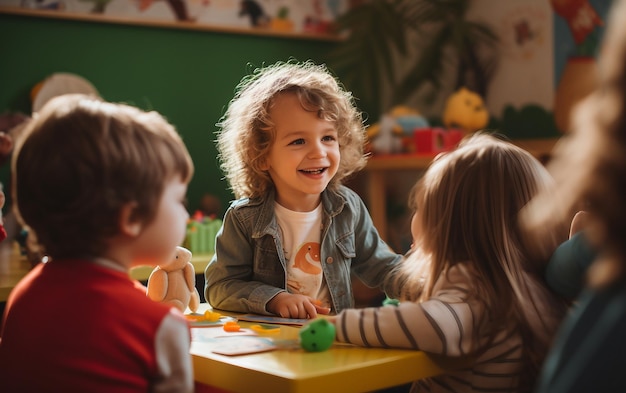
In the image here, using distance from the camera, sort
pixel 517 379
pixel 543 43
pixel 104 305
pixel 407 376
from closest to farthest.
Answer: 1. pixel 104 305
2. pixel 407 376
3. pixel 517 379
4. pixel 543 43

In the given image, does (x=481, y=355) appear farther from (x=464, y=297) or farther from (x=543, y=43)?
(x=543, y=43)

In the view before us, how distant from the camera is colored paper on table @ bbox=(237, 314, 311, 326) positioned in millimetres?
1457

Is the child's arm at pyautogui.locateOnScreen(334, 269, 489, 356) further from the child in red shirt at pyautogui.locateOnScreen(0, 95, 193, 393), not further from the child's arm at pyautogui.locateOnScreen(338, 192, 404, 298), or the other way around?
the child's arm at pyautogui.locateOnScreen(338, 192, 404, 298)

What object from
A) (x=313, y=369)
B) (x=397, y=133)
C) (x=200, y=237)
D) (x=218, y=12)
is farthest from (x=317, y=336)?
(x=218, y=12)

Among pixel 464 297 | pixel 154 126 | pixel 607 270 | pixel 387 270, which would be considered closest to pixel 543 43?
pixel 387 270

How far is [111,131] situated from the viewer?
1.02m

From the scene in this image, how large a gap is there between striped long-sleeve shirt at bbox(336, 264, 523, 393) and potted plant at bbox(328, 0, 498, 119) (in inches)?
96.6

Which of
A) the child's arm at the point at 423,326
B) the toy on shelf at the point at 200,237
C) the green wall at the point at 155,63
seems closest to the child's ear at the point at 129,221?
the child's arm at the point at 423,326

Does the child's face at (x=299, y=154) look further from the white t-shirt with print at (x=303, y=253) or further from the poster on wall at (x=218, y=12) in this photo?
the poster on wall at (x=218, y=12)

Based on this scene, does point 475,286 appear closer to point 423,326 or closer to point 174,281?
point 423,326

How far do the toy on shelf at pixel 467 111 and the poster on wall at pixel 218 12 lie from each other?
79 cm

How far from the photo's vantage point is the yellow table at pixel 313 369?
3.43 feet

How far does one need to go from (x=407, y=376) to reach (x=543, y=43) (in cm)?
259

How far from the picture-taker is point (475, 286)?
→ 1.28m
